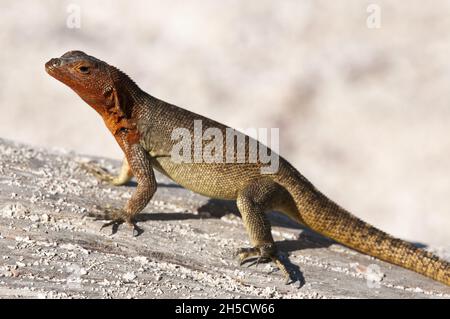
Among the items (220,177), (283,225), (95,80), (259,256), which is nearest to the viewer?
(259,256)

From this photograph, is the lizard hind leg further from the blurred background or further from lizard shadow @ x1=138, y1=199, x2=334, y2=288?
the blurred background

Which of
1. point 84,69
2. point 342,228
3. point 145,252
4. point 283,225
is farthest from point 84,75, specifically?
point 342,228

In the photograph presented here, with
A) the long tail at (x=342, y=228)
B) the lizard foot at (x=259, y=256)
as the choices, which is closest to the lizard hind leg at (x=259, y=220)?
the lizard foot at (x=259, y=256)

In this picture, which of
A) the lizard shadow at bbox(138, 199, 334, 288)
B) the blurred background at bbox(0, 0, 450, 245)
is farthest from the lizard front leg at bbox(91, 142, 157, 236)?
the blurred background at bbox(0, 0, 450, 245)

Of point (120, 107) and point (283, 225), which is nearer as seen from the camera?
point (120, 107)

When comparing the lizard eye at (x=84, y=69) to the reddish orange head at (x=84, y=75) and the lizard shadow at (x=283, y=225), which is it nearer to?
the reddish orange head at (x=84, y=75)

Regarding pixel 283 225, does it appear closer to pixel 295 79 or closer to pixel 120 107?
pixel 120 107

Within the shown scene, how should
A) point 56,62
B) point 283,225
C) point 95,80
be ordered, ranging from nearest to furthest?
point 56,62 → point 95,80 → point 283,225
